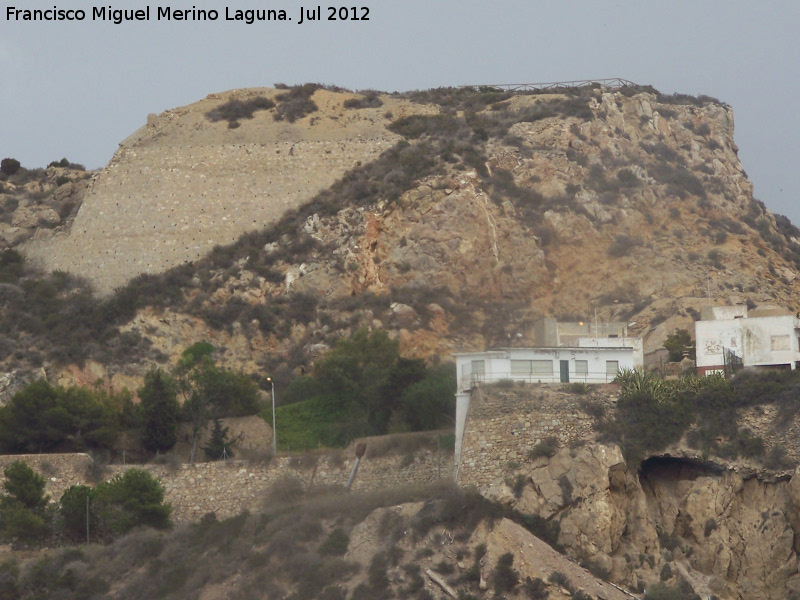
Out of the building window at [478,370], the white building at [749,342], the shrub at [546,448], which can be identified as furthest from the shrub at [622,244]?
the shrub at [546,448]

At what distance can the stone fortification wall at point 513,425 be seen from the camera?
141ft

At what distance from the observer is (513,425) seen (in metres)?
43.4

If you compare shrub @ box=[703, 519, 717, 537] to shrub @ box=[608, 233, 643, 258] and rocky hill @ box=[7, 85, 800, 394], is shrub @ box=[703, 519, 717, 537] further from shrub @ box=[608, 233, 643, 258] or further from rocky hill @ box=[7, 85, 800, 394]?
shrub @ box=[608, 233, 643, 258]

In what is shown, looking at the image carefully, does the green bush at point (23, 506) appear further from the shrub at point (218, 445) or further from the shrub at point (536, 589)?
the shrub at point (536, 589)

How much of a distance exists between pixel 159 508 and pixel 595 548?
1373 cm

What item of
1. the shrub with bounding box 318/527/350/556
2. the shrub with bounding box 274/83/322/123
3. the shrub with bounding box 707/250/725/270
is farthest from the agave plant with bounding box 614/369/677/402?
the shrub with bounding box 274/83/322/123

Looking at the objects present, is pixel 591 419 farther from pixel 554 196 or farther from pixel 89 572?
pixel 554 196

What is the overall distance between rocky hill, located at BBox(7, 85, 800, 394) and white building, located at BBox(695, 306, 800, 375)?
6959 millimetres

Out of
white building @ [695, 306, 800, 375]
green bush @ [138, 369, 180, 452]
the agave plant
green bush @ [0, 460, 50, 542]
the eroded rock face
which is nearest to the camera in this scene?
the eroded rock face

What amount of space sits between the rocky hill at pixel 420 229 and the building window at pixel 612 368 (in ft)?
30.2

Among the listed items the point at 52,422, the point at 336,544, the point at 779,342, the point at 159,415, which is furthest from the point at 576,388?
the point at 52,422

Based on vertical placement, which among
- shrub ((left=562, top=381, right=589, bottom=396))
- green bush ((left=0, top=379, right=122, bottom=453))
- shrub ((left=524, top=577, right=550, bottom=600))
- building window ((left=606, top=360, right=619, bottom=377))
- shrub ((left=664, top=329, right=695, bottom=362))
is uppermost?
shrub ((left=664, top=329, right=695, bottom=362))

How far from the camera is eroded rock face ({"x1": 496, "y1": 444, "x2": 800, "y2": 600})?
136ft

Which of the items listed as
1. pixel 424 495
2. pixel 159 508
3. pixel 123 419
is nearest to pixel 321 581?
pixel 424 495
